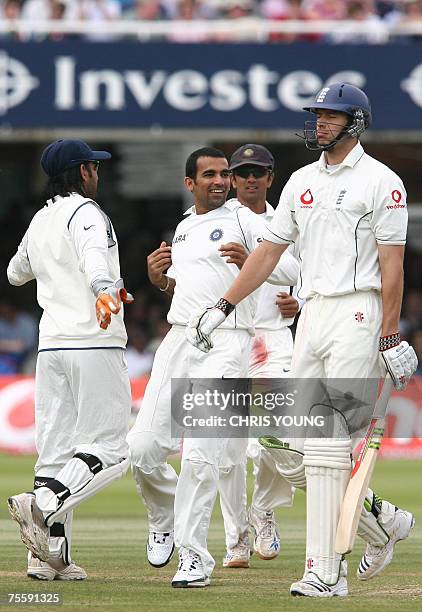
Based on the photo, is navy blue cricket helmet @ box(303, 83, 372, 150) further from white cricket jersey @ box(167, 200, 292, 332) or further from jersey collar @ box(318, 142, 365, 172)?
white cricket jersey @ box(167, 200, 292, 332)

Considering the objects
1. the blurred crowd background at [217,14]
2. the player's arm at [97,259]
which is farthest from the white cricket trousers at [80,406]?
the blurred crowd background at [217,14]

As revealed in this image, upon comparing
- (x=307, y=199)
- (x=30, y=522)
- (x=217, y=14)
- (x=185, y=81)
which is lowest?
(x=30, y=522)

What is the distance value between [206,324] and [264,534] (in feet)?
6.95

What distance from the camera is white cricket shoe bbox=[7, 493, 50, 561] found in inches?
270

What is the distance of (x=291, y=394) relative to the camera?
24.9 feet

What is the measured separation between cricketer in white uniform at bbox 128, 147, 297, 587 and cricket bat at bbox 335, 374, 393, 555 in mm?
897

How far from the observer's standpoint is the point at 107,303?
6652 millimetres

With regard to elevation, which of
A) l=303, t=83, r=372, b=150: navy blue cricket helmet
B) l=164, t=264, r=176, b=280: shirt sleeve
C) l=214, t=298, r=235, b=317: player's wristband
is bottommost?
l=214, t=298, r=235, b=317: player's wristband

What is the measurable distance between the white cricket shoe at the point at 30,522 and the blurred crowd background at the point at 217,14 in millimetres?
11478

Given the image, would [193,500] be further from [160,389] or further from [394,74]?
[394,74]

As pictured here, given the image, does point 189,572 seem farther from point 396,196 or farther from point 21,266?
point 396,196

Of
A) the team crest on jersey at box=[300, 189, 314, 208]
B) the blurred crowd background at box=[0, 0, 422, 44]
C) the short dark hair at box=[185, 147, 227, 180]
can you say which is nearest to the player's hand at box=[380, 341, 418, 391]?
the team crest on jersey at box=[300, 189, 314, 208]

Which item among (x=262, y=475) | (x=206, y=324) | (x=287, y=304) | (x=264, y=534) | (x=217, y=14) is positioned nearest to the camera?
(x=206, y=324)

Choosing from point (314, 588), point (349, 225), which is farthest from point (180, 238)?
point (314, 588)
